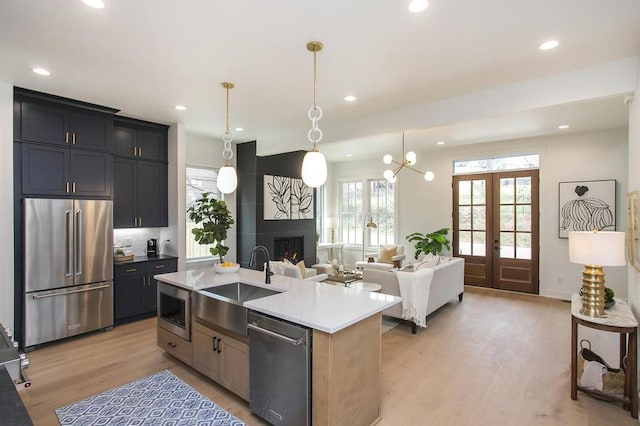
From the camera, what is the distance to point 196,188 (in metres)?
5.69

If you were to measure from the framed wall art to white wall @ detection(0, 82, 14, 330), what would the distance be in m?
7.78

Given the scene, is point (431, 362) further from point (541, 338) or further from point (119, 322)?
point (119, 322)

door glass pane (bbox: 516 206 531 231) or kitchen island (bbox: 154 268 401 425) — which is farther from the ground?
door glass pane (bbox: 516 206 531 231)

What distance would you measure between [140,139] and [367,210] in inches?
210

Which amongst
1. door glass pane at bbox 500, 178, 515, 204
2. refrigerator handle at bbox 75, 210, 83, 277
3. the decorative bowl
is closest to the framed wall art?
door glass pane at bbox 500, 178, 515, 204

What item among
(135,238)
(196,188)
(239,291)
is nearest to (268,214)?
(196,188)

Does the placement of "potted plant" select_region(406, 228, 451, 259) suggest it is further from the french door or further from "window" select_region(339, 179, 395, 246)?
"window" select_region(339, 179, 395, 246)

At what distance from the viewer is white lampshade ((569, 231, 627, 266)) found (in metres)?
2.53

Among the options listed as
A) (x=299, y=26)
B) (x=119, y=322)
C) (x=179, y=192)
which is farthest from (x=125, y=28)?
(x=119, y=322)

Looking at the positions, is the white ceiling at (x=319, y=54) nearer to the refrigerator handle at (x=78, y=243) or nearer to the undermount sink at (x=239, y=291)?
the refrigerator handle at (x=78, y=243)

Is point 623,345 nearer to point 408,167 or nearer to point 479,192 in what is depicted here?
point 479,192

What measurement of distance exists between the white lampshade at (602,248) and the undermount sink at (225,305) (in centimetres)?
253

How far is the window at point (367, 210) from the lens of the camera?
8030mm

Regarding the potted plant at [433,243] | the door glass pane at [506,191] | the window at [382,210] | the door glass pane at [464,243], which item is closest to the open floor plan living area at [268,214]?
the door glass pane at [506,191]
